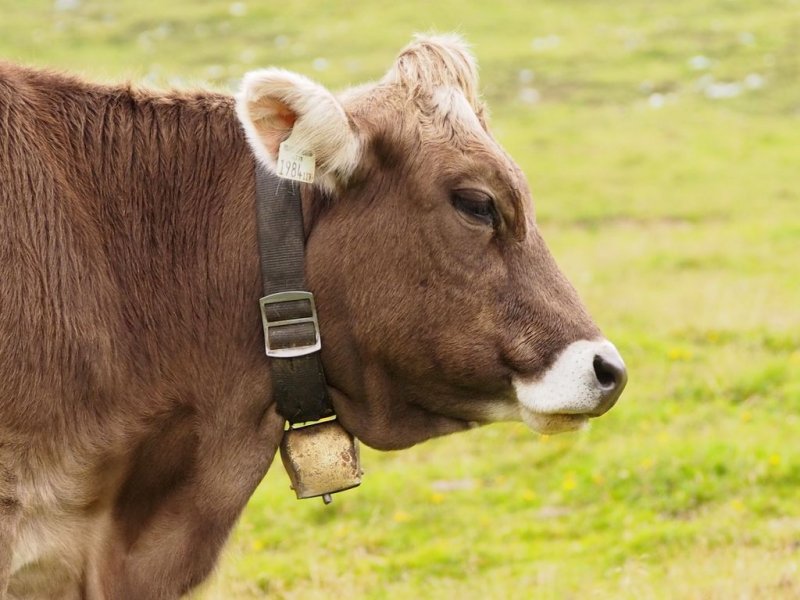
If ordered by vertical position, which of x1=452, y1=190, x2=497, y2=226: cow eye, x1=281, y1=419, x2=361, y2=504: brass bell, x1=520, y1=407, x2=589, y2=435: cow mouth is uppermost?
x1=452, y1=190, x2=497, y2=226: cow eye

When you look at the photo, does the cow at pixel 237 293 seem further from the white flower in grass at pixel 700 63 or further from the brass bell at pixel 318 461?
the white flower in grass at pixel 700 63

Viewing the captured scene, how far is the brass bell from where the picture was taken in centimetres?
420

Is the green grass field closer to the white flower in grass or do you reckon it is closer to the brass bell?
the white flower in grass

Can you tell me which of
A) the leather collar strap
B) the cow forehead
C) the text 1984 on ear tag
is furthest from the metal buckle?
the cow forehead

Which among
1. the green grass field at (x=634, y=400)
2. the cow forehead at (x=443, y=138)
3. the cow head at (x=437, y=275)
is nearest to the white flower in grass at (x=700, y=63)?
the green grass field at (x=634, y=400)

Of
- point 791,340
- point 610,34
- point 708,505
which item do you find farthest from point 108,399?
point 610,34

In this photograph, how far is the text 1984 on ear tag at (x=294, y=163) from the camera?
3.94 metres

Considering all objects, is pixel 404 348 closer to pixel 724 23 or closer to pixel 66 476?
pixel 66 476

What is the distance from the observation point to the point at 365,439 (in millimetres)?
4297

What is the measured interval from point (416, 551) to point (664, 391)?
337cm

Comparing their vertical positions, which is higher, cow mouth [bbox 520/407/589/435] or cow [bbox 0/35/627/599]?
cow [bbox 0/35/627/599]

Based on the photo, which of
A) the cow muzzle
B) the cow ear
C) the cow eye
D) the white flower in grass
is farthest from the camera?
the white flower in grass

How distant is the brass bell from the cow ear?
94cm

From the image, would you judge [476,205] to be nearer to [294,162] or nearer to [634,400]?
[294,162]
